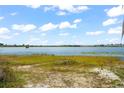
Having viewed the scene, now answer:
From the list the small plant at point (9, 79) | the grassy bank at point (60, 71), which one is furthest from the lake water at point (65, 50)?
the small plant at point (9, 79)

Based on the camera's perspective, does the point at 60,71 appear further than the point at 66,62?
No

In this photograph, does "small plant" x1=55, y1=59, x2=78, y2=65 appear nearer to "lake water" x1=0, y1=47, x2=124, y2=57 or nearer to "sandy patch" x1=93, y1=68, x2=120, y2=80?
"lake water" x1=0, y1=47, x2=124, y2=57

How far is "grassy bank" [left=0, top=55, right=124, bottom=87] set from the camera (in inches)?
151

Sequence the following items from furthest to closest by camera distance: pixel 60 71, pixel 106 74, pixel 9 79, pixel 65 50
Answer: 1. pixel 65 50
2. pixel 60 71
3. pixel 106 74
4. pixel 9 79

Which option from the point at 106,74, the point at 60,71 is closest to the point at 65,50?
the point at 60,71

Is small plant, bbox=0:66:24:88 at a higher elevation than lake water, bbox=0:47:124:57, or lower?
lower

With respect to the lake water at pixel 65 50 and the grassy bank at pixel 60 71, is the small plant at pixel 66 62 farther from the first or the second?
the lake water at pixel 65 50

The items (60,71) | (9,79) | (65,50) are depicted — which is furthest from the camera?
(65,50)

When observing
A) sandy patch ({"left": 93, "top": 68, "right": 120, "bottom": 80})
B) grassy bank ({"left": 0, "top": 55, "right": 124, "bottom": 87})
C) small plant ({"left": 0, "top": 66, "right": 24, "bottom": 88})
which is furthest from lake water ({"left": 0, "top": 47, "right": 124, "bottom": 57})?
small plant ({"left": 0, "top": 66, "right": 24, "bottom": 88})

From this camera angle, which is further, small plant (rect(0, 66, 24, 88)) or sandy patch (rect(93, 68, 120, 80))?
sandy patch (rect(93, 68, 120, 80))

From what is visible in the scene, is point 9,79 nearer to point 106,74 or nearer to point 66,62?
point 66,62

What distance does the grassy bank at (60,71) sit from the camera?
12.5ft

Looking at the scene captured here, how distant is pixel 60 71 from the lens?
14.0 feet
